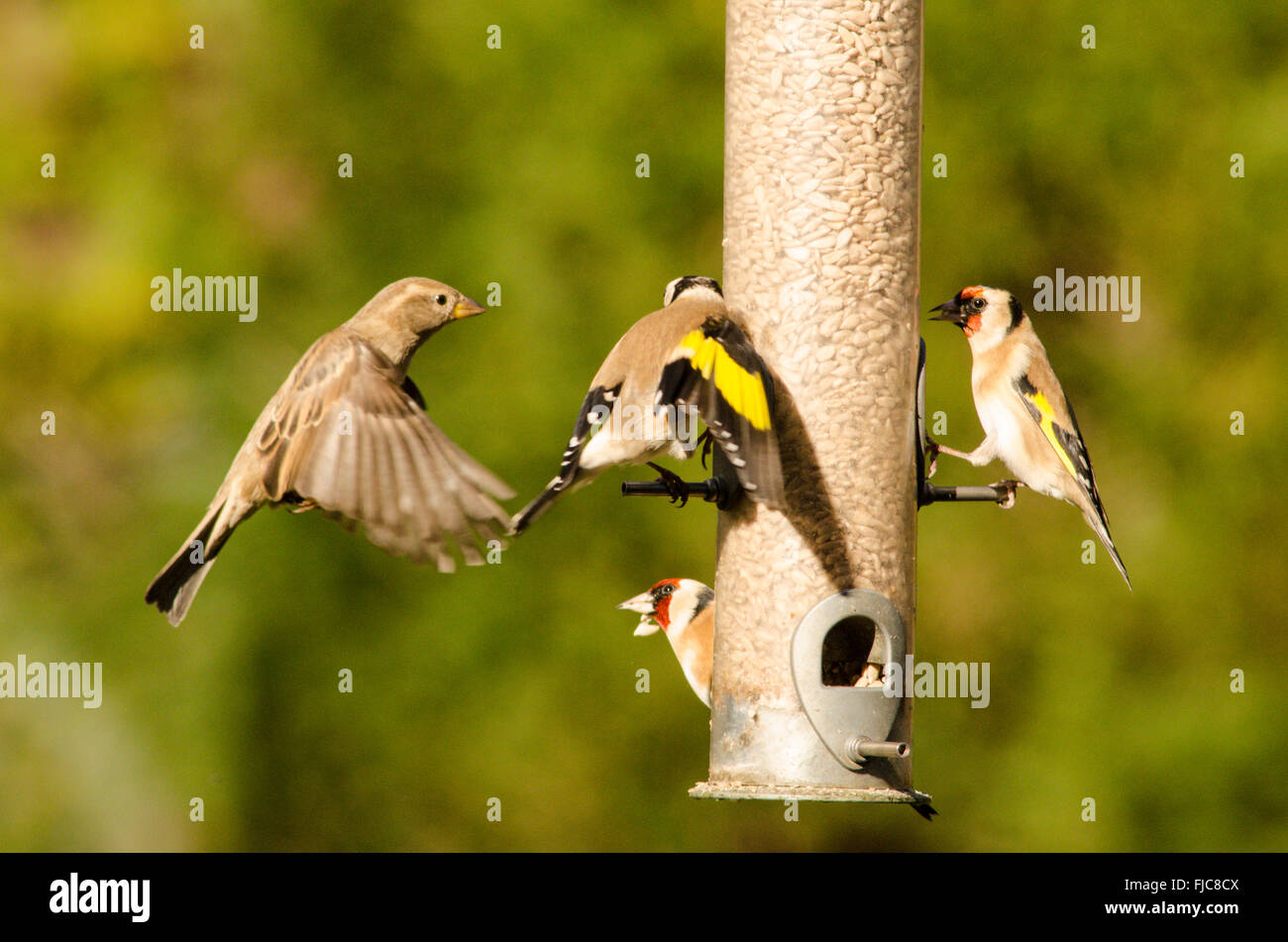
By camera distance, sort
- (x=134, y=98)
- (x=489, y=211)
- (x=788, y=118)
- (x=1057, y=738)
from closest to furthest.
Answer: (x=788, y=118) < (x=1057, y=738) < (x=489, y=211) < (x=134, y=98)

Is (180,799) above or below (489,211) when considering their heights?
below

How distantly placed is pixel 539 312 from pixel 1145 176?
4648mm

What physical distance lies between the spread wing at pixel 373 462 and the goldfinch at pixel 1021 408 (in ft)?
9.18

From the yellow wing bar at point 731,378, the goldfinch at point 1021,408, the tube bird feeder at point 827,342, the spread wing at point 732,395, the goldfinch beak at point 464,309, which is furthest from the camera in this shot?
the goldfinch at point 1021,408

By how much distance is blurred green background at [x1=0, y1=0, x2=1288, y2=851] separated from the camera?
39.9 feet

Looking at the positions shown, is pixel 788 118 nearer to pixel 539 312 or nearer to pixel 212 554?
pixel 212 554

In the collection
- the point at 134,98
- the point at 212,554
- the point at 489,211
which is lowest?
the point at 212,554

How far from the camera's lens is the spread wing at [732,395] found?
643 cm

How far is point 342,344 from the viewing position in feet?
23.2

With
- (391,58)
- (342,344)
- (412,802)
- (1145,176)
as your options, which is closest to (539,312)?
(391,58)

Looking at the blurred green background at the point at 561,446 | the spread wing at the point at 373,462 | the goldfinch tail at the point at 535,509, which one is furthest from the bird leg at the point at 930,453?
the blurred green background at the point at 561,446

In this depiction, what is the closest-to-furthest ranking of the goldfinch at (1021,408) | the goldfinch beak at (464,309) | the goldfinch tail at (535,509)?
the goldfinch tail at (535,509) < the goldfinch beak at (464,309) < the goldfinch at (1021,408)

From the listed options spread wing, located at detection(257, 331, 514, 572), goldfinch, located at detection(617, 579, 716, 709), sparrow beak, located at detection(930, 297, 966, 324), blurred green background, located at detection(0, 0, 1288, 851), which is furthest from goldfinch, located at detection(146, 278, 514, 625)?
blurred green background, located at detection(0, 0, 1288, 851)

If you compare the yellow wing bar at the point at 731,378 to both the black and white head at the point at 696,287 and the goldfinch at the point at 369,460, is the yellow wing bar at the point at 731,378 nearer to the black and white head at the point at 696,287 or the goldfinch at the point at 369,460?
the black and white head at the point at 696,287
